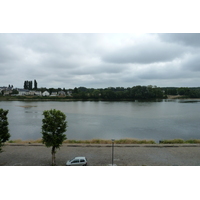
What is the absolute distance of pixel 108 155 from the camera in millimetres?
9414

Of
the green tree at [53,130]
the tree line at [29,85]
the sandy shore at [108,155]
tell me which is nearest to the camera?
the green tree at [53,130]

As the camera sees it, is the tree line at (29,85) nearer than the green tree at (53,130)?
No

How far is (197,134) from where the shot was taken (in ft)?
54.5

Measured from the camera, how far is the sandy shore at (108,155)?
Answer: 8.40 m

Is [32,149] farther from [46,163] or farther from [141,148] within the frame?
[141,148]

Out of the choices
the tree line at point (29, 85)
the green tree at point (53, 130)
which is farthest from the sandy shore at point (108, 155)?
the tree line at point (29, 85)

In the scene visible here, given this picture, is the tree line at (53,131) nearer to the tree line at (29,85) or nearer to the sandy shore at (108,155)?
the sandy shore at (108,155)

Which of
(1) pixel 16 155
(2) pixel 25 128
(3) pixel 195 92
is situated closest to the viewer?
(1) pixel 16 155

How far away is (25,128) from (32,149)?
9.92 metres

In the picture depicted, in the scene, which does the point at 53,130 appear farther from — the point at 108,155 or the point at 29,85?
the point at 29,85

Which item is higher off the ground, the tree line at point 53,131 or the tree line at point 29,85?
the tree line at point 29,85

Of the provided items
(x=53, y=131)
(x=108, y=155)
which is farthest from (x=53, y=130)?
(x=108, y=155)

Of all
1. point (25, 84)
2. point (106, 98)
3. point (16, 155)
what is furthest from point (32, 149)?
point (25, 84)

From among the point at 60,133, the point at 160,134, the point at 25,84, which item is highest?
the point at 25,84
